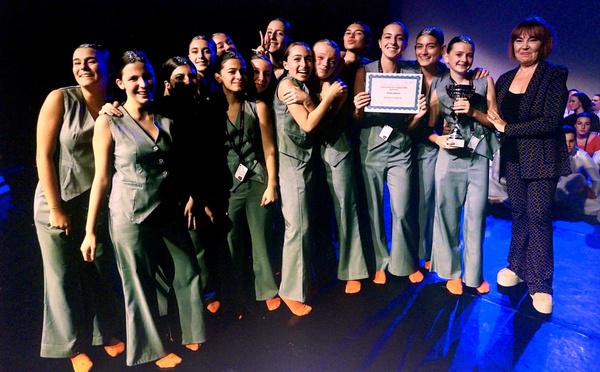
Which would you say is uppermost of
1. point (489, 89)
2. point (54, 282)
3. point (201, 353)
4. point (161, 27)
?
point (161, 27)

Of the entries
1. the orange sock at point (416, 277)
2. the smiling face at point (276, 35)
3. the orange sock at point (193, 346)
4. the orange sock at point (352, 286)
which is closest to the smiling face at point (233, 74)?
the smiling face at point (276, 35)

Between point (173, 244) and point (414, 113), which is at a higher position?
point (414, 113)

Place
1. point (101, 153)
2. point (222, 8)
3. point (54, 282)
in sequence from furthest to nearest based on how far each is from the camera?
point (222, 8), point (54, 282), point (101, 153)

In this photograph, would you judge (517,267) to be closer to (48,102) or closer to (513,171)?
(513,171)

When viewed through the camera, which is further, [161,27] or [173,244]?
[161,27]

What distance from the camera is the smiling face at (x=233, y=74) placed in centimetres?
232

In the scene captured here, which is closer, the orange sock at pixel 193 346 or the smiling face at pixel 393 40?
the orange sock at pixel 193 346

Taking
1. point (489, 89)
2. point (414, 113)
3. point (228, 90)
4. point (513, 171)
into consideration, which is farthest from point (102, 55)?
point (513, 171)

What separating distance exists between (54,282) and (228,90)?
4.89 ft

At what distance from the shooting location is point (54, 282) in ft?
7.00

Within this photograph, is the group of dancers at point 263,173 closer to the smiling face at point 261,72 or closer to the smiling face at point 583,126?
the smiling face at point 261,72

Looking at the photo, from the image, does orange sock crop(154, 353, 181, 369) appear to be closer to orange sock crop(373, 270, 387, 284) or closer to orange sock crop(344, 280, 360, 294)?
orange sock crop(344, 280, 360, 294)

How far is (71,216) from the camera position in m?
2.13

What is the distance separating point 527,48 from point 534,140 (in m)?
0.63
